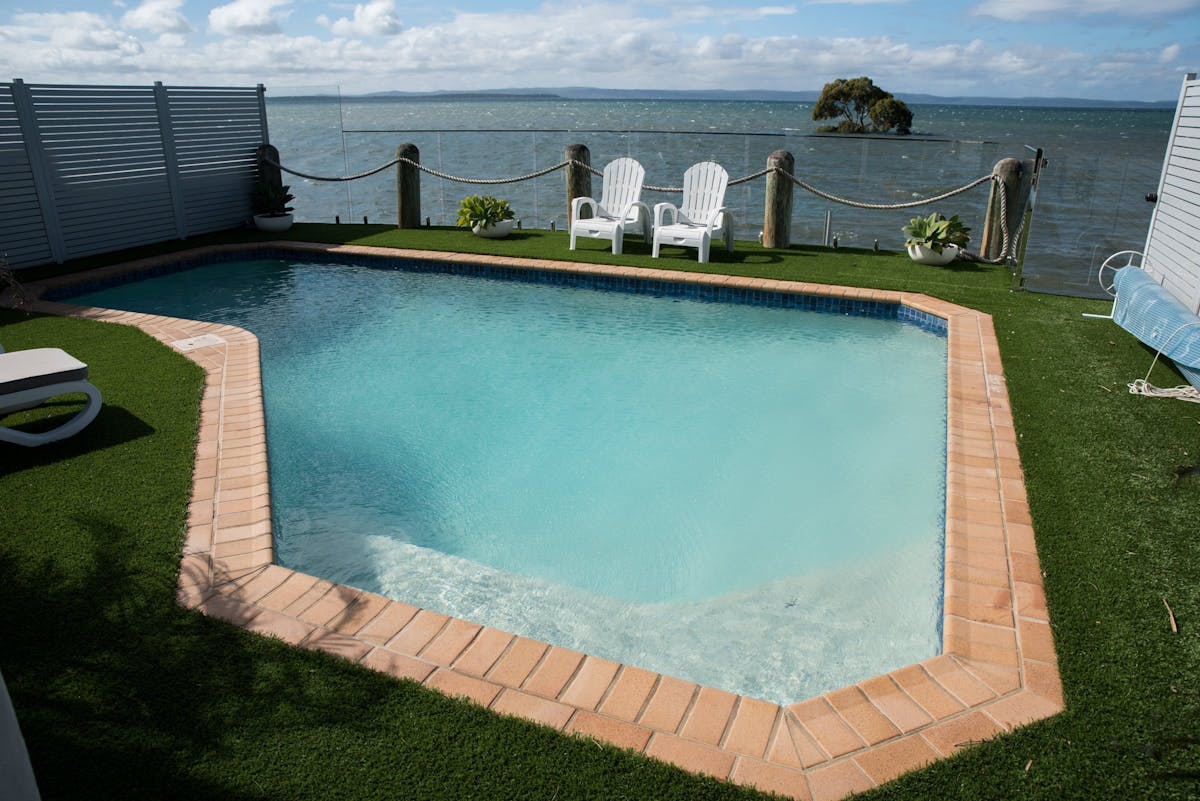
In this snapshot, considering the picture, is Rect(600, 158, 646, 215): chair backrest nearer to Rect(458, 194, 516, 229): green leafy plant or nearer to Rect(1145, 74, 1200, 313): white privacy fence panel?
Rect(458, 194, 516, 229): green leafy plant

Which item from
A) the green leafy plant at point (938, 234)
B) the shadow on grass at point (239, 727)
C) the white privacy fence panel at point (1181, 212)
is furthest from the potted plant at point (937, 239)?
the shadow on grass at point (239, 727)

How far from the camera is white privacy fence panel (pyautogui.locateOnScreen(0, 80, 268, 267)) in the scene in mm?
8469

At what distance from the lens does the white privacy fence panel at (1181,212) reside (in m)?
5.44

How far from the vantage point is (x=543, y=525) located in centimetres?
402

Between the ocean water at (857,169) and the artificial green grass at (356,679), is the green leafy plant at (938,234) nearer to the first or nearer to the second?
the ocean water at (857,169)

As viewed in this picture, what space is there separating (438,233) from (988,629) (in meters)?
9.06

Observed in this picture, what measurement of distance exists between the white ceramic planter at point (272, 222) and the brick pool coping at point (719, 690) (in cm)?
785

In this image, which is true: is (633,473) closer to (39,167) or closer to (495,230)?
(495,230)

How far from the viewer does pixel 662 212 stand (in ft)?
28.9

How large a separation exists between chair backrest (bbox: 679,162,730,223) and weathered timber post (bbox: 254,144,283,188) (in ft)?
19.4

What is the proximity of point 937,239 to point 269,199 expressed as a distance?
8.54 m

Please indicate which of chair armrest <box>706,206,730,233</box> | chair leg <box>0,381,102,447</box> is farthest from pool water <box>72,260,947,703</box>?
chair armrest <box>706,206,730,233</box>

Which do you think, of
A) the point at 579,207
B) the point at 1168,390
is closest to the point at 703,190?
the point at 579,207

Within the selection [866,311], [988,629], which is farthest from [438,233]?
[988,629]
